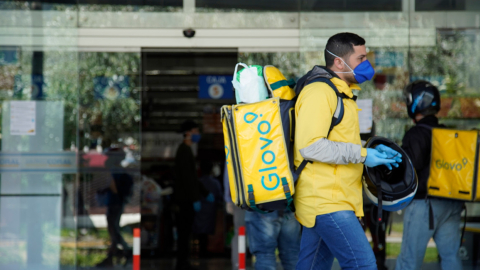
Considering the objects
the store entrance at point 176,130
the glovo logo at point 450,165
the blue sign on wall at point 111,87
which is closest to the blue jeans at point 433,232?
the glovo logo at point 450,165

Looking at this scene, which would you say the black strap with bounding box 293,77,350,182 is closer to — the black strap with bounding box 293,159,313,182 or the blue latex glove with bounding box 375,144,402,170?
the black strap with bounding box 293,159,313,182

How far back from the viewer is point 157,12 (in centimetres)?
695

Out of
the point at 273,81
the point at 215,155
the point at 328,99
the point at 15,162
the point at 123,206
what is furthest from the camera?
the point at 215,155

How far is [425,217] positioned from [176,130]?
5.68 metres

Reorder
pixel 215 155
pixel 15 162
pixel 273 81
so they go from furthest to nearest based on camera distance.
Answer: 1. pixel 215 155
2. pixel 15 162
3. pixel 273 81

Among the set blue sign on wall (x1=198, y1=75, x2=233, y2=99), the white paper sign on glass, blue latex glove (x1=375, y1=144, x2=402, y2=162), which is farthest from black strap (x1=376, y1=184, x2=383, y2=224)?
blue sign on wall (x1=198, y1=75, x2=233, y2=99)

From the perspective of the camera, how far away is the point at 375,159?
9.96 ft

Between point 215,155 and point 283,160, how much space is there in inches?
232

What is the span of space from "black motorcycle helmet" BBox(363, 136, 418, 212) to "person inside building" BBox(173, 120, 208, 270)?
169 inches

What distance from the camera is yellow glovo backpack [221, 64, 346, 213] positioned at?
314 centimetres

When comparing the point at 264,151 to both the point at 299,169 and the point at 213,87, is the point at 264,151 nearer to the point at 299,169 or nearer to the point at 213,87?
the point at 299,169

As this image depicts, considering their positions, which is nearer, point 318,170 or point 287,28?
point 318,170

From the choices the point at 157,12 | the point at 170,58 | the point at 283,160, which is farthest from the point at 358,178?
the point at 170,58

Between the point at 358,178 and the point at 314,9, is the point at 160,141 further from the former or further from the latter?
the point at 358,178
